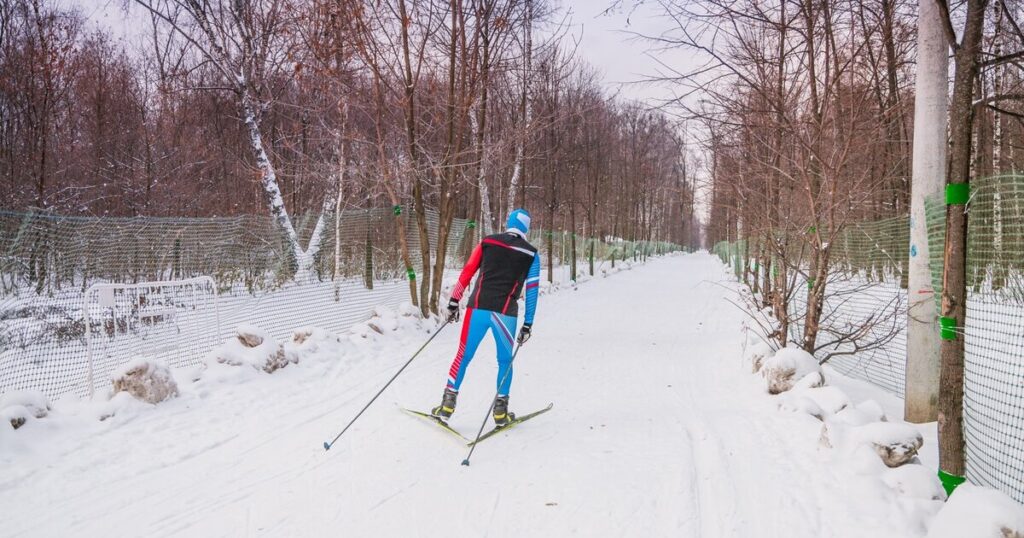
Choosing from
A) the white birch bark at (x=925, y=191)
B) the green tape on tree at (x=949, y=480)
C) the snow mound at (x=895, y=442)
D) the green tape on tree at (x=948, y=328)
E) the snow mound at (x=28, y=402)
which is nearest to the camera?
the green tape on tree at (x=948, y=328)

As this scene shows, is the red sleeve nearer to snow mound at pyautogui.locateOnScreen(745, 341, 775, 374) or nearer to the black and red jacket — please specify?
the black and red jacket

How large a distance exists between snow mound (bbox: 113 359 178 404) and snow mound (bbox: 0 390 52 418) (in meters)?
0.54

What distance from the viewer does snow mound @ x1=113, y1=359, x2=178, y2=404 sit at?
496 centimetres

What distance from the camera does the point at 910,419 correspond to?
15.3 ft

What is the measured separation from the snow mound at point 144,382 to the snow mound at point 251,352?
33.4 inches

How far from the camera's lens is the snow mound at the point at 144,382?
496 centimetres

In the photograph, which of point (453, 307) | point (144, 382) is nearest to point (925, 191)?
point (453, 307)

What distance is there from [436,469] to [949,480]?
127 inches

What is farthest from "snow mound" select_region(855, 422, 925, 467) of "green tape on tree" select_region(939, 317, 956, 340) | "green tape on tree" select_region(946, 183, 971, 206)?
"green tape on tree" select_region(946, 183, 971, 206)

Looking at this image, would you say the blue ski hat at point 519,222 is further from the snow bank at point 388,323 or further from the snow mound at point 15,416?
the snow mound at point 15,416

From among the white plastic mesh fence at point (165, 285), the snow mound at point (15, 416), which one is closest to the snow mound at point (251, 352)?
the white plastic mesh fence at point (165, 285)

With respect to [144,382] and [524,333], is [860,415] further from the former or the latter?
[144,382]

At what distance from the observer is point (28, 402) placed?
14.4ft

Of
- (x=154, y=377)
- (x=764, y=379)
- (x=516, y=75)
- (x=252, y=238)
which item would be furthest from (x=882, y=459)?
(x=516, y=75)
